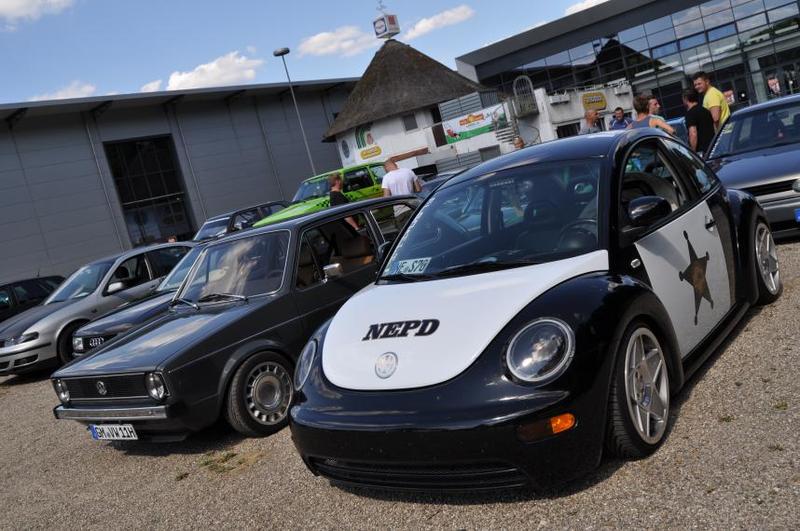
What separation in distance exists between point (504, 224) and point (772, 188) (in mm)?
4029

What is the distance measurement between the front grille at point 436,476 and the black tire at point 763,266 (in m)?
3.00

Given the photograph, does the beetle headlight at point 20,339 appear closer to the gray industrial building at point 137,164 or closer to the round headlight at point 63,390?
the round headlight at point 63,390

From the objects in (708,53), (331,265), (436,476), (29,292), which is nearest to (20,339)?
(29,292)

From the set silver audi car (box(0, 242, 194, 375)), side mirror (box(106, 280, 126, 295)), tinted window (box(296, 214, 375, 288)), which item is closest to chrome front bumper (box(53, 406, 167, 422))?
tinted window (box(296, 214, 375, 288))

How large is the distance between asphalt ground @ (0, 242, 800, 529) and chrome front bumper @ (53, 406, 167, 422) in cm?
43

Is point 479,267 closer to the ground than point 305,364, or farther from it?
farther from it

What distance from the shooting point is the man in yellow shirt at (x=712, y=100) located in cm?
1020

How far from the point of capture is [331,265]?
6027 millimetres

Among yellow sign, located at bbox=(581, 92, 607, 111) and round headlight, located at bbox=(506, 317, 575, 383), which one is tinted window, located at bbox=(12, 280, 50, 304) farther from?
yellow sign, located at bbox=(581, 92, 607, 111)

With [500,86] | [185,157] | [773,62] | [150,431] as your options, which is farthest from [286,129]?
[150,431]

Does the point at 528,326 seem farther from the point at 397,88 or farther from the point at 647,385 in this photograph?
the point at 397,88

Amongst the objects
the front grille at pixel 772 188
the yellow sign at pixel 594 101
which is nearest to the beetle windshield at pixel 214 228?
the front grille at pixel 772 188

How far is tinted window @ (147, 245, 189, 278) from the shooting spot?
11.6 metres

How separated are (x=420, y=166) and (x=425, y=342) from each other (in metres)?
37.7
